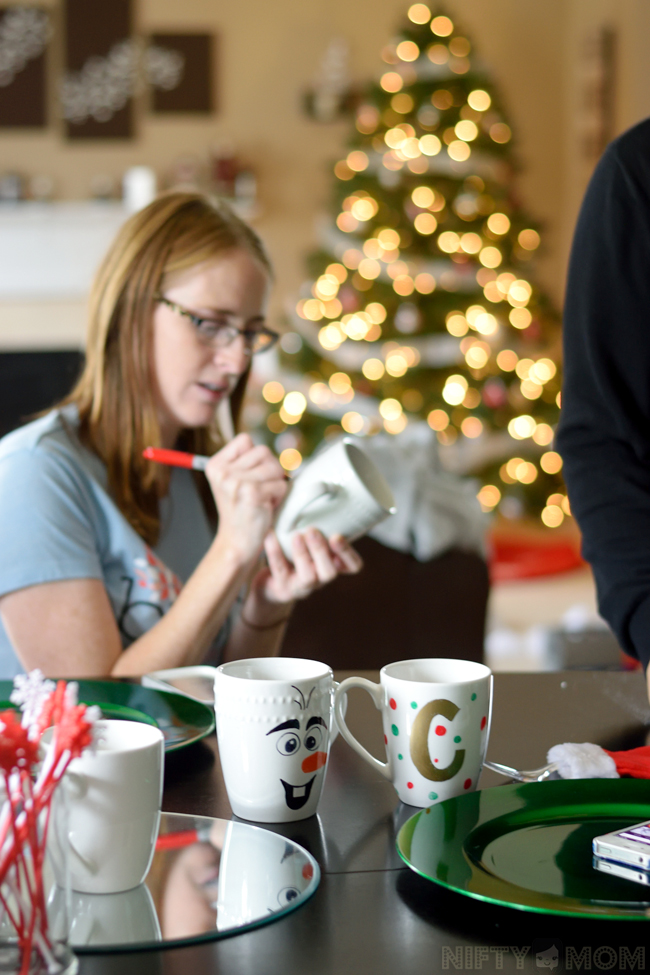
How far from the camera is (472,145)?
14.7ft

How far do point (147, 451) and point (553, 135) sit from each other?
16.5 feet

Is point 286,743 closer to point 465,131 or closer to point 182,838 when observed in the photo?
point 182,838

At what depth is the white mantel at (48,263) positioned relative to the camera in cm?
525

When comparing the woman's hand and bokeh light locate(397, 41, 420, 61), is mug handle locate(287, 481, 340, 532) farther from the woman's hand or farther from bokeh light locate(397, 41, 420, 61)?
bokeh light locate(397, 41, 420, 61)

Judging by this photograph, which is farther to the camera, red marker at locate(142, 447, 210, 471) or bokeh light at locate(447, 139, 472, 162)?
bokeh light at locate(447, 139, 472, 162)

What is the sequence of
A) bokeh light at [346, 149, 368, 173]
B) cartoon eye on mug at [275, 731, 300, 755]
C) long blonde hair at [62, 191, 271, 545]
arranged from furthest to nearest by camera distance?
bokeh light at [346, 149, 368, 173] → long blonde hair at [62, 191, 271, 545] → cartoon eye on mug at [275, 731, 300, 755]

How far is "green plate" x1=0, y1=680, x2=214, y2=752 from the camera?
0.75 meters

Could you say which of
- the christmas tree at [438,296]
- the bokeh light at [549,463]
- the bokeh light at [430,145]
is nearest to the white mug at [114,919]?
the christmas tree at [438,296]

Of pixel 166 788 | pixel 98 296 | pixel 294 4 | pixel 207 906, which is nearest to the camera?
pixel 207 906

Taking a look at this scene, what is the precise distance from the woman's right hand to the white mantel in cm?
440

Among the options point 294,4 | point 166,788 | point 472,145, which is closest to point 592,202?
point 166,788

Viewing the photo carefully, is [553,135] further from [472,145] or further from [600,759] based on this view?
[600,759]

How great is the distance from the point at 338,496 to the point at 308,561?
10 cm

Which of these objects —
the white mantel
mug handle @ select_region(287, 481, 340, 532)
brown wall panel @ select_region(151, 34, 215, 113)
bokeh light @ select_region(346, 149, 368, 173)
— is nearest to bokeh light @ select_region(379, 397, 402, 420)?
bokeh light @ select_region(346, 149, 368, 173)
